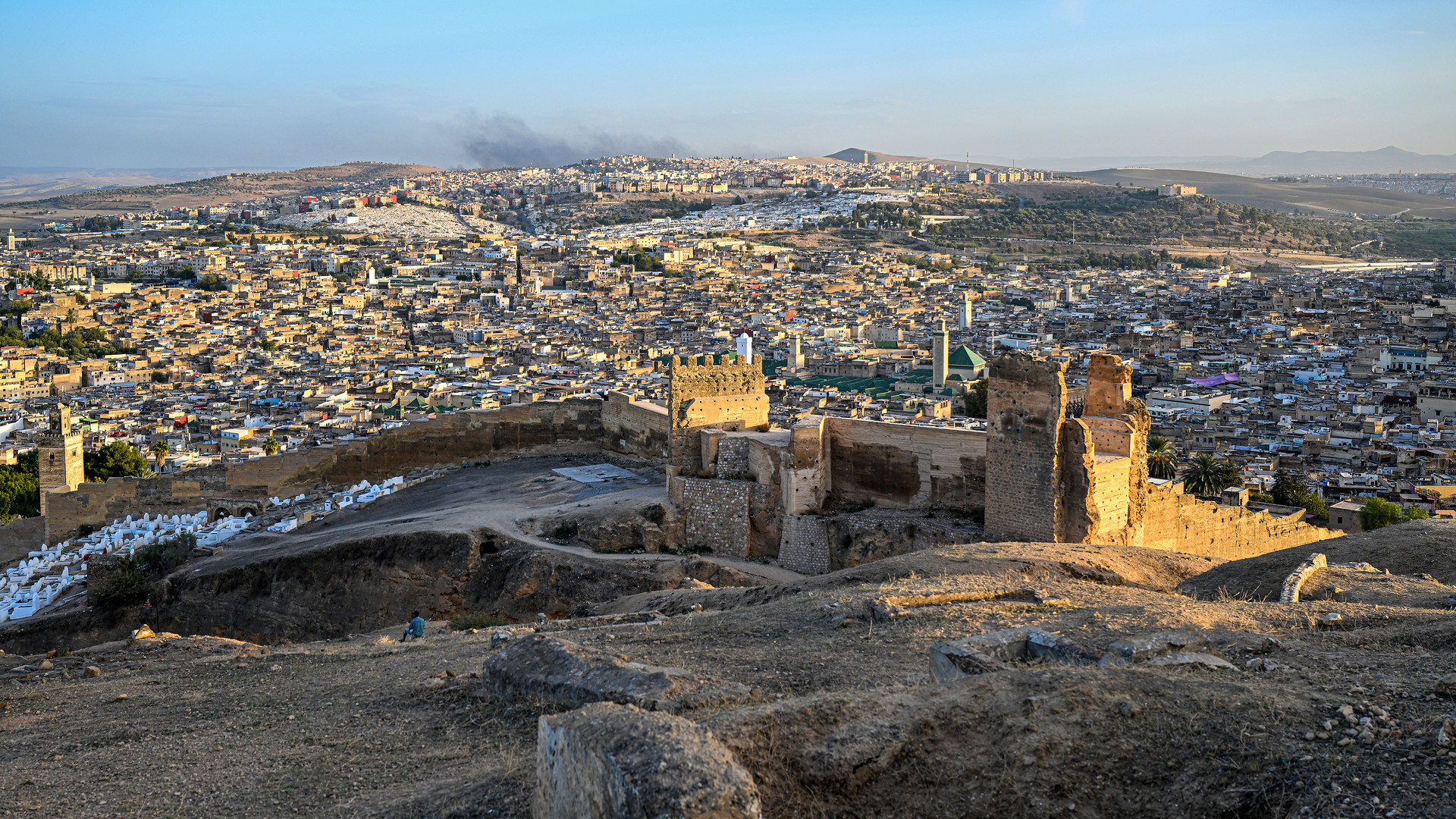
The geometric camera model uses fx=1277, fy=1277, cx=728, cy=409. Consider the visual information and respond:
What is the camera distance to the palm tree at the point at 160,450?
30891mm

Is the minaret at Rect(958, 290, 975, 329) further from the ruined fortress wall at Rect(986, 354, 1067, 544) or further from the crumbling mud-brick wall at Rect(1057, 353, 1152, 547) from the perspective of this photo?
the ruined fortress wall at Rect(986, 354, 1067, 544)

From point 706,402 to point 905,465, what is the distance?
2.64 meters

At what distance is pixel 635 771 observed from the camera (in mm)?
3979

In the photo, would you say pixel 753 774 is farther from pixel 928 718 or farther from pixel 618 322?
pixel 618 322

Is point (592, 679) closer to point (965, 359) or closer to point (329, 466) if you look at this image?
point (329, 466)

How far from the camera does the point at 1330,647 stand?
6301 millimetres

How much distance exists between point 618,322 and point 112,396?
2992cm

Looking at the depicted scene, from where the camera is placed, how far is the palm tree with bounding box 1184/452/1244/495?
22.4 metres

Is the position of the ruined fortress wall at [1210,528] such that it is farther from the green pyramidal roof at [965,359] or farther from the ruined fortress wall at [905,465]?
the green pyramidal roof at [965,359]

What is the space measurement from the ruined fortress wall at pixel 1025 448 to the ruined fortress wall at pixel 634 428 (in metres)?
6.03

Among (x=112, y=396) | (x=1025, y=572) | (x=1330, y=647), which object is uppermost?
(x=1330, y=647)

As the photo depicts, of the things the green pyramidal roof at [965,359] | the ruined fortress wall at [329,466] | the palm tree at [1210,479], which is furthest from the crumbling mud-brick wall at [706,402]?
the green pyramidal roof at [965,359]

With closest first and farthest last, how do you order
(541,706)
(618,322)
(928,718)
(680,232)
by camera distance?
(928,718), (541,706), (618,322), (680,232)

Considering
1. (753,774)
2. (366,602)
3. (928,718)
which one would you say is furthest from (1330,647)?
(366,602)
